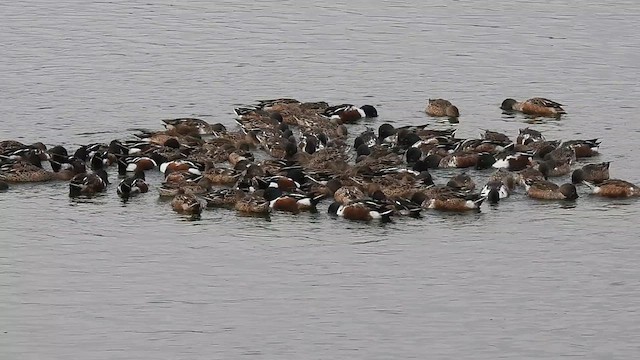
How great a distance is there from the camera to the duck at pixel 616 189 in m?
21.0

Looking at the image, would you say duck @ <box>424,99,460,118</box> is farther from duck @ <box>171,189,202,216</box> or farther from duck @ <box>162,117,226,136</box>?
duck @ <box>171,189,202,216</box>

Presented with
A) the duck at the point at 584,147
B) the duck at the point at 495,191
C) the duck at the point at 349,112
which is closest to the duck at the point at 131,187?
the duck at the point at 495,191

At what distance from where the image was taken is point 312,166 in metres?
22.4

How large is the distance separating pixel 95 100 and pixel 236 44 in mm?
6121

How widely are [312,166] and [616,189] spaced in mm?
4385

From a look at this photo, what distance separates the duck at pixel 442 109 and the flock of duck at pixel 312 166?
5.63 ft

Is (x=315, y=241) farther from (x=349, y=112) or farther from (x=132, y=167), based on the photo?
(x=349, y=112)

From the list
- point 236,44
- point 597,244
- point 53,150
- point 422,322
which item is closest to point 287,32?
point 236,44

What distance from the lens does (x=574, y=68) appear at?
30.6 meters

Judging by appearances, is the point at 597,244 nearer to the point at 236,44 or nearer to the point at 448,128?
the point at 448,128

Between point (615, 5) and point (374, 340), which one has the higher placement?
point (615, 5)

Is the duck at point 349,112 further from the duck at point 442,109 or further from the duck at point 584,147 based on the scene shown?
the duck at point 584,147

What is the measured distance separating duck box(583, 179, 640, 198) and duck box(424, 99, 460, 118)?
5.57 meters

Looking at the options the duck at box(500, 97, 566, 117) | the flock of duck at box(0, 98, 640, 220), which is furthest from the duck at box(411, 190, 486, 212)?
the duck at box(500, 97, 566, 117)
